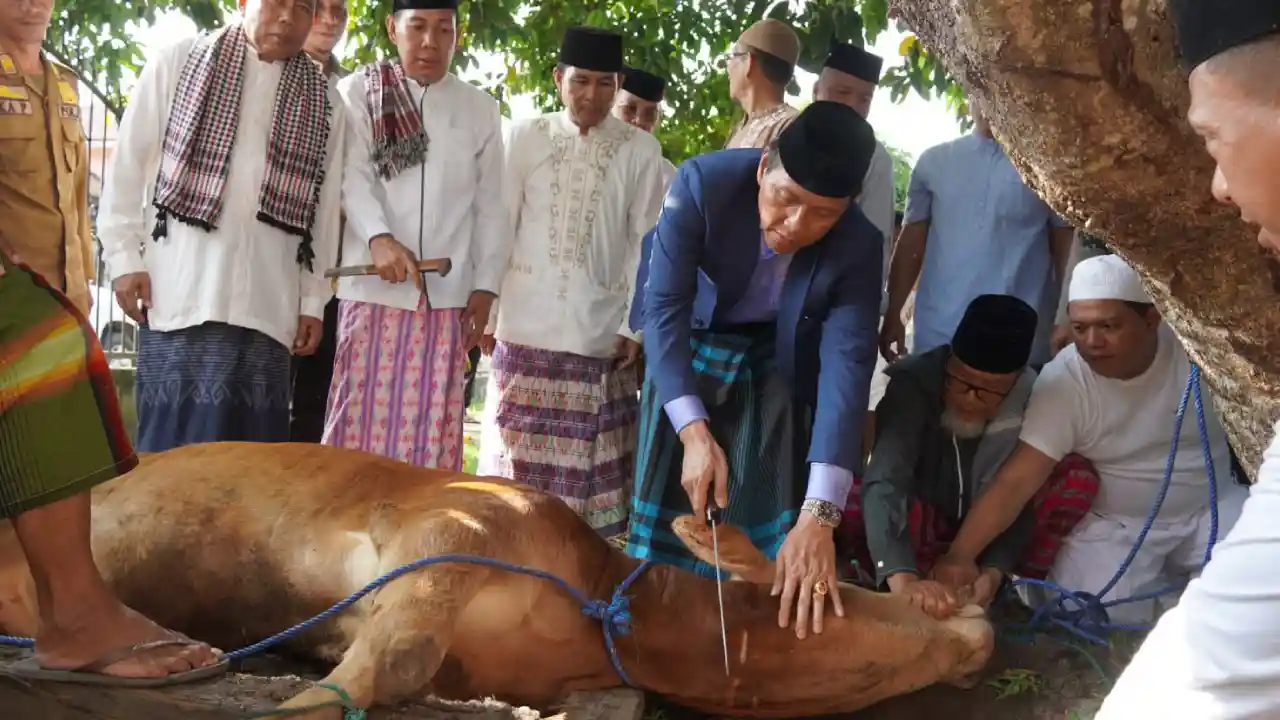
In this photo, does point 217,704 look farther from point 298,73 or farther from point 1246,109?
point 298,73

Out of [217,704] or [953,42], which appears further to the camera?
[953,42]

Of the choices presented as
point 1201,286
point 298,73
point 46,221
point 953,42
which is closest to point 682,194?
point 953,42

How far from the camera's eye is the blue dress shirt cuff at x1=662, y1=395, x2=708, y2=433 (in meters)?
3.40

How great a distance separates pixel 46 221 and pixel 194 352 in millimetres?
671

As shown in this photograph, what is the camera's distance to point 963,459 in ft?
14.5

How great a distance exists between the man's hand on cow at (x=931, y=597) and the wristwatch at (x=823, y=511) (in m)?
0.45

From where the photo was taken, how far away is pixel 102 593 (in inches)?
110

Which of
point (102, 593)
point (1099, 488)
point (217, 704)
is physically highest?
point (1099, 488)

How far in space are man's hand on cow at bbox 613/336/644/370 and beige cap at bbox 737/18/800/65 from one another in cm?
153

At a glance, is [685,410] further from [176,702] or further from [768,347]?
[176,702]

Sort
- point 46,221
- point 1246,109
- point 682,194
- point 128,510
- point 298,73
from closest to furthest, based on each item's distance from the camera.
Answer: point 1246,109
point 128,510
point 682,194
point 46,221
point 298,73

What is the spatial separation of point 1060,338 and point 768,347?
1.92 metres

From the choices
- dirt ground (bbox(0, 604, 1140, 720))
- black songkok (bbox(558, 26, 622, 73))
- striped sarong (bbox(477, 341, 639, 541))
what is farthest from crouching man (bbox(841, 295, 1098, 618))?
black songkok (bbox(558, 26, 622, 73))

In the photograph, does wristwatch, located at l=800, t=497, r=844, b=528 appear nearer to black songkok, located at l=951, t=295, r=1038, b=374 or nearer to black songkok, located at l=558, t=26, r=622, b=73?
black songkok, located at l=951, t=295, r=1038, b=374
